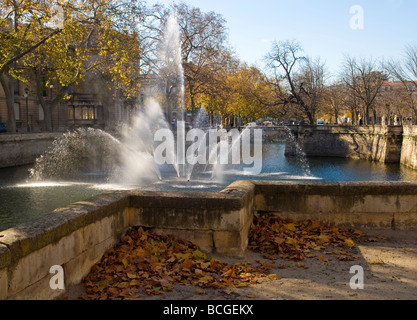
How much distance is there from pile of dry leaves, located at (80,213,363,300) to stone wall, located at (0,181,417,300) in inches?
6.5

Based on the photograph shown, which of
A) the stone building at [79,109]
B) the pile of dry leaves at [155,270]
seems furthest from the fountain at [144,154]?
the pile of dry leaves at [155,270]

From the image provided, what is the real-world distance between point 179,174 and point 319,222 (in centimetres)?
1409

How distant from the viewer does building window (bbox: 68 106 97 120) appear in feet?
184

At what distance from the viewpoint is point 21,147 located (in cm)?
2764

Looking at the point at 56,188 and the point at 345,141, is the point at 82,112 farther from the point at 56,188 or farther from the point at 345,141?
the point at 56,188

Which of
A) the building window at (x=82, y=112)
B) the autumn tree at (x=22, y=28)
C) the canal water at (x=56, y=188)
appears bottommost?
the canal water at (x=56, y=188)

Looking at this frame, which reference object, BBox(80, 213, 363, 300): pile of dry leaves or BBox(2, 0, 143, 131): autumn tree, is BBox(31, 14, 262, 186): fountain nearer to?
BBox(2, 0, 143, 131): autumn tree

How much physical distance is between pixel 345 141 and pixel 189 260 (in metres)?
38.7

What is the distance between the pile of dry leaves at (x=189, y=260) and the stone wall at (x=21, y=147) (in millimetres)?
23044

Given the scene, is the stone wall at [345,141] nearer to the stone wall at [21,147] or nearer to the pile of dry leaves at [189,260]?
the stone wall at [21,147]

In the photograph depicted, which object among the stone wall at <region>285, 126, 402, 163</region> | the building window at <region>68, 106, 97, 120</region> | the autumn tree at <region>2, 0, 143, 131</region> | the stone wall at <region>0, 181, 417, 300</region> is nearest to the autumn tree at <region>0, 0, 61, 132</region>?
the autumn tree at <region>2, 0, 143, 131</region>

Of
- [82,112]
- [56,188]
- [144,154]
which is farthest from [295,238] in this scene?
[82,112]

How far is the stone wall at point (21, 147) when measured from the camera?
26000 mm

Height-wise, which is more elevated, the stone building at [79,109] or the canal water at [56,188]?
the stone building at [79,109]
